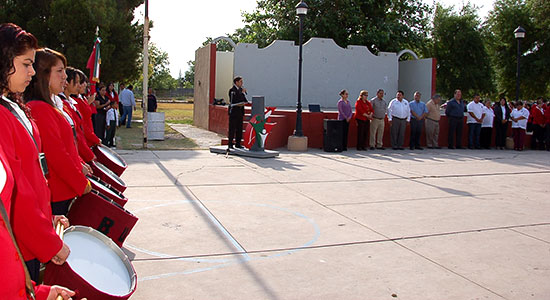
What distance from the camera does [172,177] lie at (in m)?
9.98

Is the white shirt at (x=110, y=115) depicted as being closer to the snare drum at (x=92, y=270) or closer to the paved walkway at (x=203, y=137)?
the paved walkway at (x=203, y=137)

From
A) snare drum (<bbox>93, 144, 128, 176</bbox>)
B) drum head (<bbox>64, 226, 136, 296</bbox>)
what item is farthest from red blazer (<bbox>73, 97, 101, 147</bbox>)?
drum head (<bbox>64, 226, 136, 296</bbox>)

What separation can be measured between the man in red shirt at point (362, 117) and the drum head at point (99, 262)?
13759mm

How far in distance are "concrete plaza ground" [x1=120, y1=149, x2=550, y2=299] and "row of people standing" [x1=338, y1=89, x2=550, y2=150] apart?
15.8 ft

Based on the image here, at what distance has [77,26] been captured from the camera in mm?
22859

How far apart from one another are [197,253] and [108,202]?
1575 mm

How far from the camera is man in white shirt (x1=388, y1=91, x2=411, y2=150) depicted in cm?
1709

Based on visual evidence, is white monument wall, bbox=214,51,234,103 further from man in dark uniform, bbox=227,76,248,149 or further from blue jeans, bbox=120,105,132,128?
man in dark uniform, bbox=227,76,248,149

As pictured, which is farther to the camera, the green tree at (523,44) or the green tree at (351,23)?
the green tree at (523,44)

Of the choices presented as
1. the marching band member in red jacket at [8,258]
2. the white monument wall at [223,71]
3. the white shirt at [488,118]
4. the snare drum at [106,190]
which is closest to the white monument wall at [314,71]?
the white monument wall at [223,71]

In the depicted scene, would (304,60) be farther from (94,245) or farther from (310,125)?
(94,245)

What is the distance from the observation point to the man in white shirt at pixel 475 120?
728 inches

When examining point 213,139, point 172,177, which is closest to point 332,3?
point 213,139

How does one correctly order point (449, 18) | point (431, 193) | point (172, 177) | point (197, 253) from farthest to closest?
1. point (449, 18)
2. point (172, 177)
3. point (431, 193)
4. point (197, 253)
